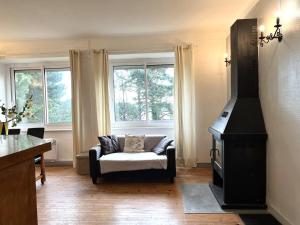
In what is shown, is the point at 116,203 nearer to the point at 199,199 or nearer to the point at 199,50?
the point at 199,199

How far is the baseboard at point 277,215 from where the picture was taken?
245 cm

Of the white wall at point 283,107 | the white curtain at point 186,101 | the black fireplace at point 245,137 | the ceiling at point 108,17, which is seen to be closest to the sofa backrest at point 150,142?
the white curtain at point 186,101

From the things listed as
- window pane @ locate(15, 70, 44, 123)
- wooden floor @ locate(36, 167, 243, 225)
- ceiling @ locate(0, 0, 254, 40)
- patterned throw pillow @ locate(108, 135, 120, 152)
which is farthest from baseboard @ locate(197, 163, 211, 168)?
window pane @ locate(15, 70, 44, 123)

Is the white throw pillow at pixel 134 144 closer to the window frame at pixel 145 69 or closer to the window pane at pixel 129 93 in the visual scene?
the window frame at pixel 145 69

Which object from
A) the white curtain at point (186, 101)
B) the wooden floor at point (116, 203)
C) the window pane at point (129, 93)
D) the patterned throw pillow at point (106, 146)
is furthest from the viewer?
the window pane at point (129, 93)

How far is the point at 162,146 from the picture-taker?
13.9 ft

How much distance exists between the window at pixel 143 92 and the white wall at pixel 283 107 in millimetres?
2452

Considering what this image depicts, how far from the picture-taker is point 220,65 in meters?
4.62

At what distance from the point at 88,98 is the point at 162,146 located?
180 centimetres

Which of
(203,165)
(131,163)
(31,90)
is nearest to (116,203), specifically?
(131,163)

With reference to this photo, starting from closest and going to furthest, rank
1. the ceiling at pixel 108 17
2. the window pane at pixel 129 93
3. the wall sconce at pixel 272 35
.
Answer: the wall sconce at pixel 272 35, the ceiling at pixel 108 17, the window pane at pixel 129 93

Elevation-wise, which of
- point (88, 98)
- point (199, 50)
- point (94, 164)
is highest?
point (199, 50)

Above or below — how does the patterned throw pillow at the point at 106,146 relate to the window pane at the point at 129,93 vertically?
below

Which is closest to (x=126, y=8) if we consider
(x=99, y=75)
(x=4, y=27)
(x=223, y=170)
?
(x=99, y=75)
